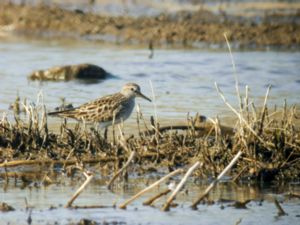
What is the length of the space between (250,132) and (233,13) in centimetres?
1436

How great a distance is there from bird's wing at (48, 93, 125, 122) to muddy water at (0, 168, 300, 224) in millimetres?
2038

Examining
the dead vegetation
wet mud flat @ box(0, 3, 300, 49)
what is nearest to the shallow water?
wet mud flat @ box(0, 3, 300, 49)

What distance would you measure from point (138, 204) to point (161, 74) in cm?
980

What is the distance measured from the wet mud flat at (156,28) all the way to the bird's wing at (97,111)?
9.43 meters

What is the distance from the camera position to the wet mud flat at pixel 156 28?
73.2 ft

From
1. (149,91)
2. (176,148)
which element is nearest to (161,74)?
(149,91)

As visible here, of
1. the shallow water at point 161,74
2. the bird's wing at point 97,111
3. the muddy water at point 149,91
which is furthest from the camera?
the shallow water at point 161,74

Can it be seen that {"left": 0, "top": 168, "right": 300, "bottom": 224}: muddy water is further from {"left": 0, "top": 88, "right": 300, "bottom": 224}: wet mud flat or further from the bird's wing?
the bird's wing

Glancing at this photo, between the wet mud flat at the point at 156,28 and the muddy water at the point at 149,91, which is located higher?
the wet mud flat at the point at 156,28

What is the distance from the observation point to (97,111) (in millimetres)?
12383

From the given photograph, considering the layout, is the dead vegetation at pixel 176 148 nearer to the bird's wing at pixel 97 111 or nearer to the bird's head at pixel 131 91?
the bird's wing at pixel 97 111

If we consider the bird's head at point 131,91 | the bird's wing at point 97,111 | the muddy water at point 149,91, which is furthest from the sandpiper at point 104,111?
the muddy water at point 149,91

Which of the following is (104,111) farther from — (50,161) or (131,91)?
(50,161)

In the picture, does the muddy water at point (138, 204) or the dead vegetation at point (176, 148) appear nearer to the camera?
the muddy water at point (138, 204)
